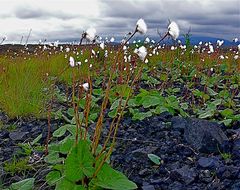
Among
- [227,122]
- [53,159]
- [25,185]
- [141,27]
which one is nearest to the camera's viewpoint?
[141,27]

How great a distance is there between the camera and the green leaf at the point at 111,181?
7.63 ft

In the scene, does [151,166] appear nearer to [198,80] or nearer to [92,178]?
[92,178]

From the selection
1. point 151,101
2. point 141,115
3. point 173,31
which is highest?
point 173,31

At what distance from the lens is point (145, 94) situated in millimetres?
4477

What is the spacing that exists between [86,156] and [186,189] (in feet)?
2.55

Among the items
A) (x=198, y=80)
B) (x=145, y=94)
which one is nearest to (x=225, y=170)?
(x=145, y=94)

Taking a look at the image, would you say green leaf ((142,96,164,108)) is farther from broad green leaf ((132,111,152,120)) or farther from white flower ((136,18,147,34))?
white flower ((136,18,147,34))

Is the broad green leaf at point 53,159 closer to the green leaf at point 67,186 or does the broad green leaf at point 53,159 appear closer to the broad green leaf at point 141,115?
the green leaf at point 67,186

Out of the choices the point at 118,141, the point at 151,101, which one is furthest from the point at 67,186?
the point at 151,101

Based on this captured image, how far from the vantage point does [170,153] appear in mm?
3365

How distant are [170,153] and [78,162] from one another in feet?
3.88

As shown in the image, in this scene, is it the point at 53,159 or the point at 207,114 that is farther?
the point at 207,114

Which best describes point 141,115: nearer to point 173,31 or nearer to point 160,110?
point 160,110

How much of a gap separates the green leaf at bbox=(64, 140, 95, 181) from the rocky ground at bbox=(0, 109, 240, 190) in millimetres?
541
